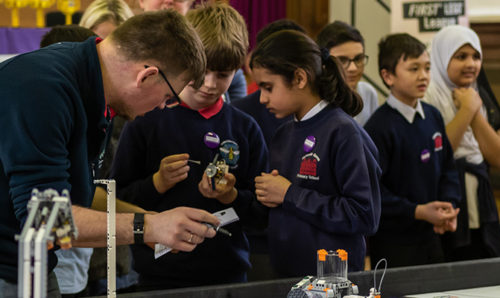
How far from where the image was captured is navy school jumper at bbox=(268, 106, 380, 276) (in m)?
1.98

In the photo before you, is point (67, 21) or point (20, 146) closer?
point (20, 146)

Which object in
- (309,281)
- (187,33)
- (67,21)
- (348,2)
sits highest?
(348,2)

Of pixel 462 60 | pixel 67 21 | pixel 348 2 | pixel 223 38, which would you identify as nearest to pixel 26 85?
pixel 223 38

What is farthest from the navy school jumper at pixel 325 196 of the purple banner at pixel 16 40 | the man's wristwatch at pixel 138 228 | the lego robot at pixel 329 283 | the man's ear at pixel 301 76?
the purple banner at pixel 16 40

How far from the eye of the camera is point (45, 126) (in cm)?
130

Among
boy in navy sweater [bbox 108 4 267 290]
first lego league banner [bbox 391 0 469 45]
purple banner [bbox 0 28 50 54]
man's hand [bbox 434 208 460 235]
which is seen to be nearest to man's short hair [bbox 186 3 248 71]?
boy in navy sweater [bbox 108 4 267 290]

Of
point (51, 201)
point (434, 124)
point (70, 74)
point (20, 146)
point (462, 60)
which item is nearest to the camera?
point (51, 201)

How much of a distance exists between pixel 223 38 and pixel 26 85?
100cm

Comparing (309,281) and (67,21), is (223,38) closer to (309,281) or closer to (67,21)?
(309,281)

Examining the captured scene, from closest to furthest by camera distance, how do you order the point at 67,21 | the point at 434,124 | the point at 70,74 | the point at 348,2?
1. the point at 70,74
2. the point at 434,124
3. the point at 67,21
4. the point at 348,2

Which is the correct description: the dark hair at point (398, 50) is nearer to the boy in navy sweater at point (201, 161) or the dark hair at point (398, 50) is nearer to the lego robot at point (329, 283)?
the boy in navy sweater at point (201, 161)

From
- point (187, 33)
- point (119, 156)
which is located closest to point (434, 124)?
point (119, 156)

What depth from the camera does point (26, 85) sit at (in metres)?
1.31

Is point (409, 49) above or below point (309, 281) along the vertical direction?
above
